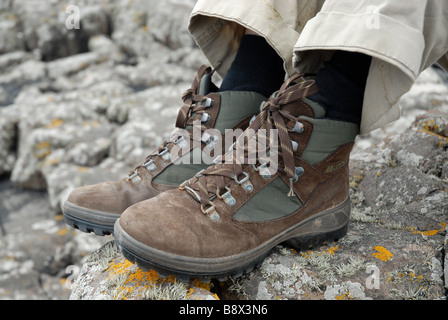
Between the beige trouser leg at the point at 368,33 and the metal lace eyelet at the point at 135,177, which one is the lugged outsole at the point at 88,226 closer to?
the metal lace eyelet at the point at 135,177

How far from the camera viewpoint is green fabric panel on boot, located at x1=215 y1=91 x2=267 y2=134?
188cm

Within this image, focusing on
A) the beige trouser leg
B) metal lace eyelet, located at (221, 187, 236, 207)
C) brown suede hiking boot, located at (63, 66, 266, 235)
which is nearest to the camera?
the beige trouser leg

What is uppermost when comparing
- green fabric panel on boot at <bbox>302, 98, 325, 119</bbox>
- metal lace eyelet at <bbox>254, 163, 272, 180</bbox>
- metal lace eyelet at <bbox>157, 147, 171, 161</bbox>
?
green fabric panel on boot at <bbox>302, 98, 325, 119</bbox>

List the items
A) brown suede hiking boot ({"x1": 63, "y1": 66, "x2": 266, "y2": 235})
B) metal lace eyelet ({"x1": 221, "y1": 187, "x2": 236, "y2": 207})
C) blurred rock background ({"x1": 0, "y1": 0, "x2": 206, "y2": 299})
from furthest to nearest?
blurred rock background ({"x1": 0, "y1": 0, "x2": 206, "y2": 299}) → brown suede hiking boot ({"x1": 63, "y1": 66, "x2": 266, "y2": 235}) → metal lace eyelet ({"x1": 221, "y1": 187, "x2": 236, "y2": 207})

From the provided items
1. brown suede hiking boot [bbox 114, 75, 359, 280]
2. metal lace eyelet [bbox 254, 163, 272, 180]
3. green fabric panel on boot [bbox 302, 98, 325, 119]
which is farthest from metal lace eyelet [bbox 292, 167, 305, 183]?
green fabric panel on boot [bbox 302, 98, 325, 119]

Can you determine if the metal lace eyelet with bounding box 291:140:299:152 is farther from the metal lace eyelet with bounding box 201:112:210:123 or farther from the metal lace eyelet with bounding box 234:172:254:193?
the metal lace eyelet with bounding box 201:112:210:123

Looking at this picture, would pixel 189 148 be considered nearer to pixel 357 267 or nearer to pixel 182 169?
pixel 182 169

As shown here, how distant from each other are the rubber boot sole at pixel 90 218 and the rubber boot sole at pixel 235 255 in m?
0.32

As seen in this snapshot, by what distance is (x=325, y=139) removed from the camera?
5.44ft

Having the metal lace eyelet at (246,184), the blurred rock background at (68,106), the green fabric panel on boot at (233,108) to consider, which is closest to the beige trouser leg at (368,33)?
the green fabric panel on boot at (233,108)

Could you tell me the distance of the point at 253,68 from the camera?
6.37ft

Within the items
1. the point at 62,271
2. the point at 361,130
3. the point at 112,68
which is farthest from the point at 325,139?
the point at 112,68

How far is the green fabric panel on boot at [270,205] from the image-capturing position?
1.59m

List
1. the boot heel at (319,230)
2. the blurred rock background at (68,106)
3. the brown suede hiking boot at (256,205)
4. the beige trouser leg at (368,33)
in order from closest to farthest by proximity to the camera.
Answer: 1. the beige trouser leg at (368,33)
2. the brown suede hiking boot at (256,205)
3. the boot heel at (319,230)
4. the blurred rock background at (68,106)
